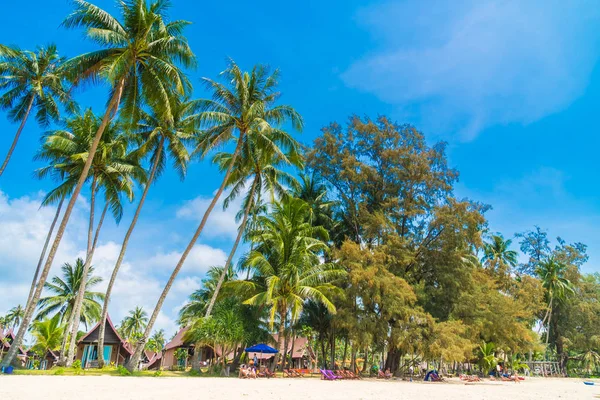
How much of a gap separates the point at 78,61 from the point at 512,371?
46.2m

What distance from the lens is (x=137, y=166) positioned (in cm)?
2356

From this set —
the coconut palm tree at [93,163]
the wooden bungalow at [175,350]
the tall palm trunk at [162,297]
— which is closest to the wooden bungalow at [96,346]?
the wooden bungalow at [175,350]

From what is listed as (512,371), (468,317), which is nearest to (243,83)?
(468,317)

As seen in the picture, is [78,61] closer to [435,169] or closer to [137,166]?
[137,166]

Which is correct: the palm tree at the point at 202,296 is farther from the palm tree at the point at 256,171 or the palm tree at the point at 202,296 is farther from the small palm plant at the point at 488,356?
the small palm plant at the point at 488,356

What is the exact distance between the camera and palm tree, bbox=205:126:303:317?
77.8ft

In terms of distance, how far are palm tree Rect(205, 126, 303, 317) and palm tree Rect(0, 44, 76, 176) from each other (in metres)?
9.62

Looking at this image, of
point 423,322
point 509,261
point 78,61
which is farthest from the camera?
point 509,261

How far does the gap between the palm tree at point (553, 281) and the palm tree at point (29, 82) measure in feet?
160

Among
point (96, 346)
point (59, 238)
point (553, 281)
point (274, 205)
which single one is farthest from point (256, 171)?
point (553, 281)

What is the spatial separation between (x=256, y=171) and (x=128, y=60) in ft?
35.7

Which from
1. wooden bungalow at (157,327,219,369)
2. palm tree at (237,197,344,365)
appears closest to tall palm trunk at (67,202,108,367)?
palm tree at (237,197,344,365)

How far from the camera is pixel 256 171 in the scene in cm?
2652

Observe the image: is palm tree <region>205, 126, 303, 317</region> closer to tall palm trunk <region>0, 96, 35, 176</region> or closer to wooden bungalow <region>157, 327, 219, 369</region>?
tall palm trunk <region>0, 96, 35, 176</region>
